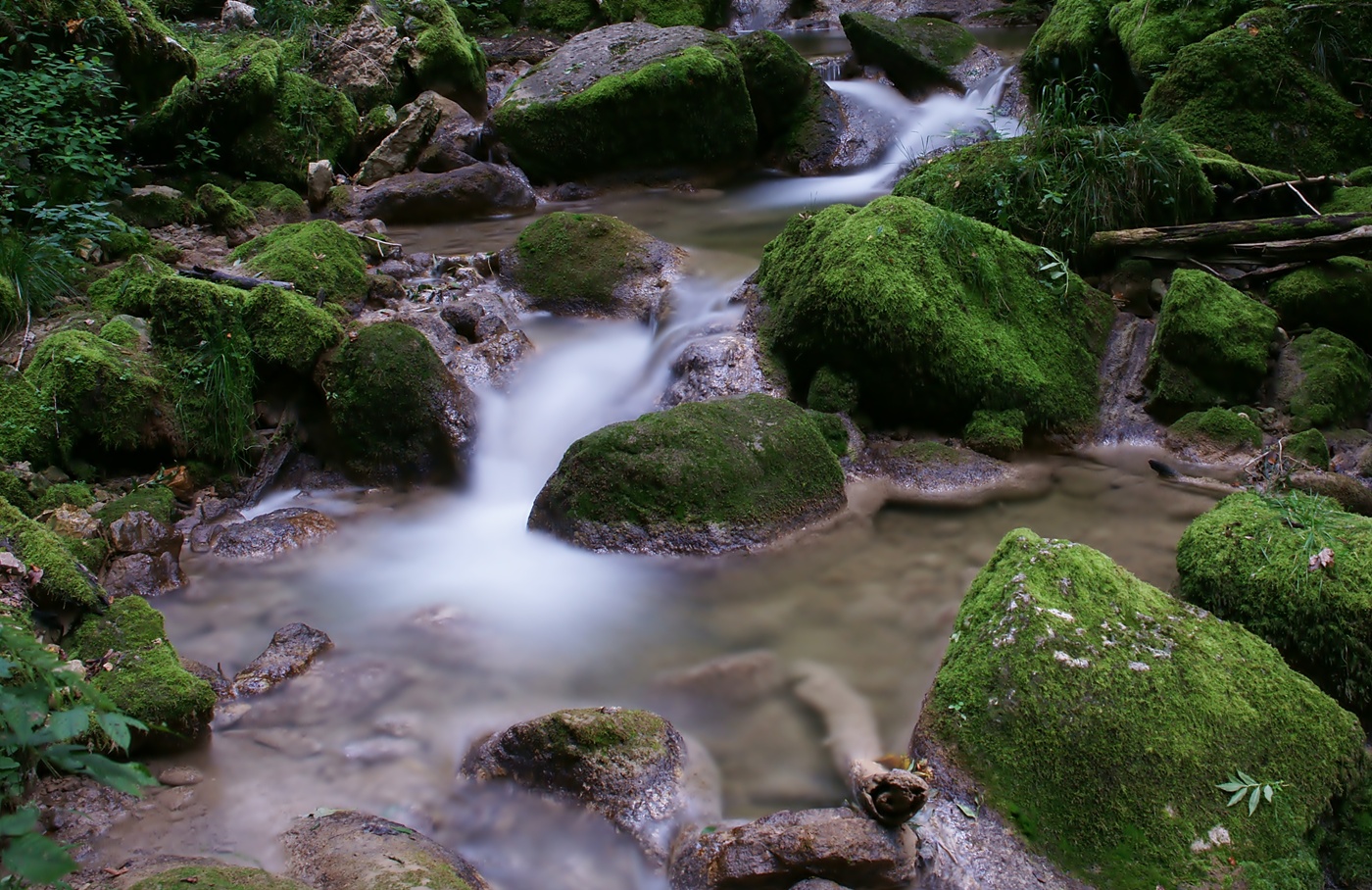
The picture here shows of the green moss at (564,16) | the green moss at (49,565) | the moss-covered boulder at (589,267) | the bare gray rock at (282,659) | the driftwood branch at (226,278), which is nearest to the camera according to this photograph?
the green moss at (49,565)

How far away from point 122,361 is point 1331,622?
221 inches

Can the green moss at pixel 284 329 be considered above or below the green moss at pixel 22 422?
above

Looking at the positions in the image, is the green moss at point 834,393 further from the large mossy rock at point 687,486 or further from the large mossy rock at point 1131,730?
the large mossy rock at point 1131,730

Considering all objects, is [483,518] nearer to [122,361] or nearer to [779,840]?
[122,361]

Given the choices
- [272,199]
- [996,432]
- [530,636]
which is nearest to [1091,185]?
[996,432]

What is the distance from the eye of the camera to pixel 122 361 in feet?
15.8

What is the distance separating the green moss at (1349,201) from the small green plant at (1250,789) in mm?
4332

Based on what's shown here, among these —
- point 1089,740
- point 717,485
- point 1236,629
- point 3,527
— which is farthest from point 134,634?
point 1236,629

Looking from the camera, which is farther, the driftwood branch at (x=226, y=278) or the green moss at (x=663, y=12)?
the green moss at (x=663, y=12)

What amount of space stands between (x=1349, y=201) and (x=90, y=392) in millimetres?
7419

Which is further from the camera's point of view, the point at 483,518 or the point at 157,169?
the point at 157,169

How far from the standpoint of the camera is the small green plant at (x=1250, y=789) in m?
2.51

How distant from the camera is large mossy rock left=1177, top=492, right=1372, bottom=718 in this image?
2977 mm

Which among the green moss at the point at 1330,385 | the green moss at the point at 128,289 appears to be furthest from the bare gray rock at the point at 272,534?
the green moss at the point at 1330,385
